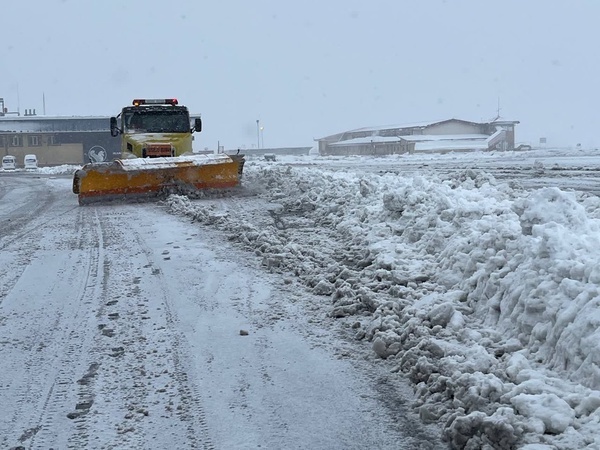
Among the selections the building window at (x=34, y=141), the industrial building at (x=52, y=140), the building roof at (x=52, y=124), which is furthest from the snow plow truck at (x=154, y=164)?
the building window at (x=34, y=141)

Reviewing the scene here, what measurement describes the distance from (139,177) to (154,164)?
18.8 inches

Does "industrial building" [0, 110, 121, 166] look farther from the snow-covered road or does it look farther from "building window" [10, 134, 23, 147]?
the snow-covered road

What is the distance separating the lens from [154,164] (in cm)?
1545

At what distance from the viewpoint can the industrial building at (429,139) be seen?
68.8 meters

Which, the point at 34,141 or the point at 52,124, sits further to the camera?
the point at 52,124

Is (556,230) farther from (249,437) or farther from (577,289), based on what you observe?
(249,437)

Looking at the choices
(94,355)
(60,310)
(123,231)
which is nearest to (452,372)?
(94,355)

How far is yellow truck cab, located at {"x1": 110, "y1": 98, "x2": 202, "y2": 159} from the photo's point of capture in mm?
17594

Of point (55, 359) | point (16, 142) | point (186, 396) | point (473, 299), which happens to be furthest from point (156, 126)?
point (16, 142)

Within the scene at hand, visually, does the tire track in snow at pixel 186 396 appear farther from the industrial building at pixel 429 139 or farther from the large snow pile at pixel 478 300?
the industrial building at pixel 429 139

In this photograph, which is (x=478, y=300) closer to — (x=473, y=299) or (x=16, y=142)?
(x=473, y=299)

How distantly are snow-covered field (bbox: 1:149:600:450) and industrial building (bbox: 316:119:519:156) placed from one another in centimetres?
5872

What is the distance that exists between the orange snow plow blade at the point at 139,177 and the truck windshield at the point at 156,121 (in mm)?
2155

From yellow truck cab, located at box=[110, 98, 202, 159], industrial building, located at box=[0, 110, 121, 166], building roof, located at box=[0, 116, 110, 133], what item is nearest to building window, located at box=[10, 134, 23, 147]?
industrial building, located at box=[0, 110, 121, 166]
